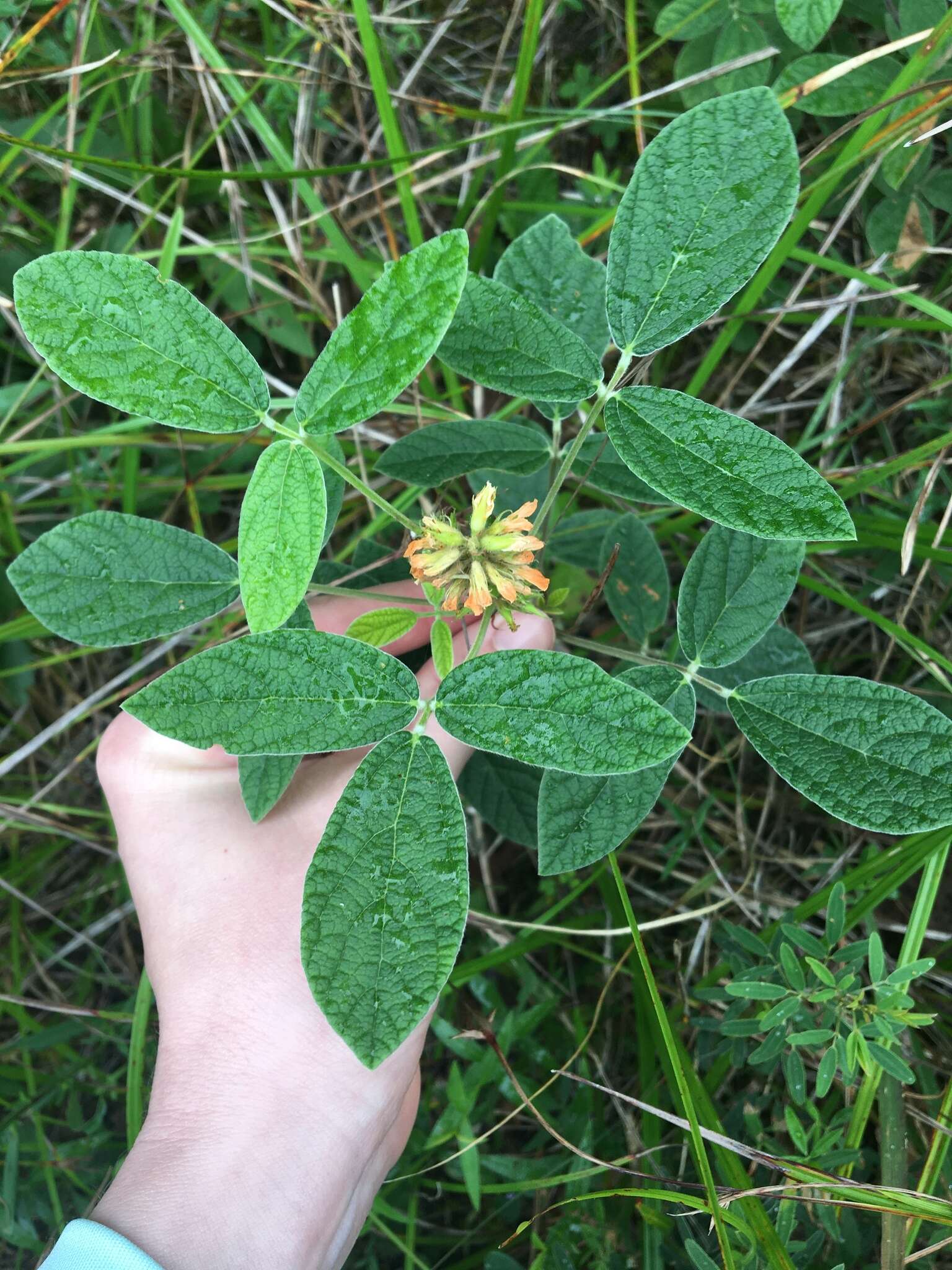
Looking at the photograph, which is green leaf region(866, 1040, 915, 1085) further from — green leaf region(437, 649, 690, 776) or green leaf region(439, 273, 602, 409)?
green leaf region(439, 273, 602, 409)

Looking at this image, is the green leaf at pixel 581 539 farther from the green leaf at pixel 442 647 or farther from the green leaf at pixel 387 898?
the green leaf at pixel 387 898

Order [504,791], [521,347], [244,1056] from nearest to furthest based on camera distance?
[521,347] < [244,1056] < [504,791]

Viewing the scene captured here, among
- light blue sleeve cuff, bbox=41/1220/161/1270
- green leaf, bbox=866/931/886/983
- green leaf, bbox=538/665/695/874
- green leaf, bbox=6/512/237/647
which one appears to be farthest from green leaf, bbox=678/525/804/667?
light blue sleeve cuff, bbox=41/1220/161/1270

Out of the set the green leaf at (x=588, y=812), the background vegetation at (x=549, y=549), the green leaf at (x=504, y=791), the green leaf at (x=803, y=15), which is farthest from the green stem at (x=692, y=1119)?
the green leaf at (x=803, y=15)

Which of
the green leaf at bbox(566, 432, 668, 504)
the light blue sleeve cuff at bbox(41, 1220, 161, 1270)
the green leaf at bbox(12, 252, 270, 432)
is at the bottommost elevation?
the light blue sleeve cuff at bbox(41, 1220, 161, 1270)

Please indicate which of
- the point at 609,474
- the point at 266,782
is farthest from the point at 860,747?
the point at 266,782

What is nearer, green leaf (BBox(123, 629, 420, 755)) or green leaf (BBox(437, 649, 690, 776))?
green leaf (BBox(437, 649, 690, 776))

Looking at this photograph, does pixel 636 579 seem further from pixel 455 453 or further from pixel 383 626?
pixel 383 626
